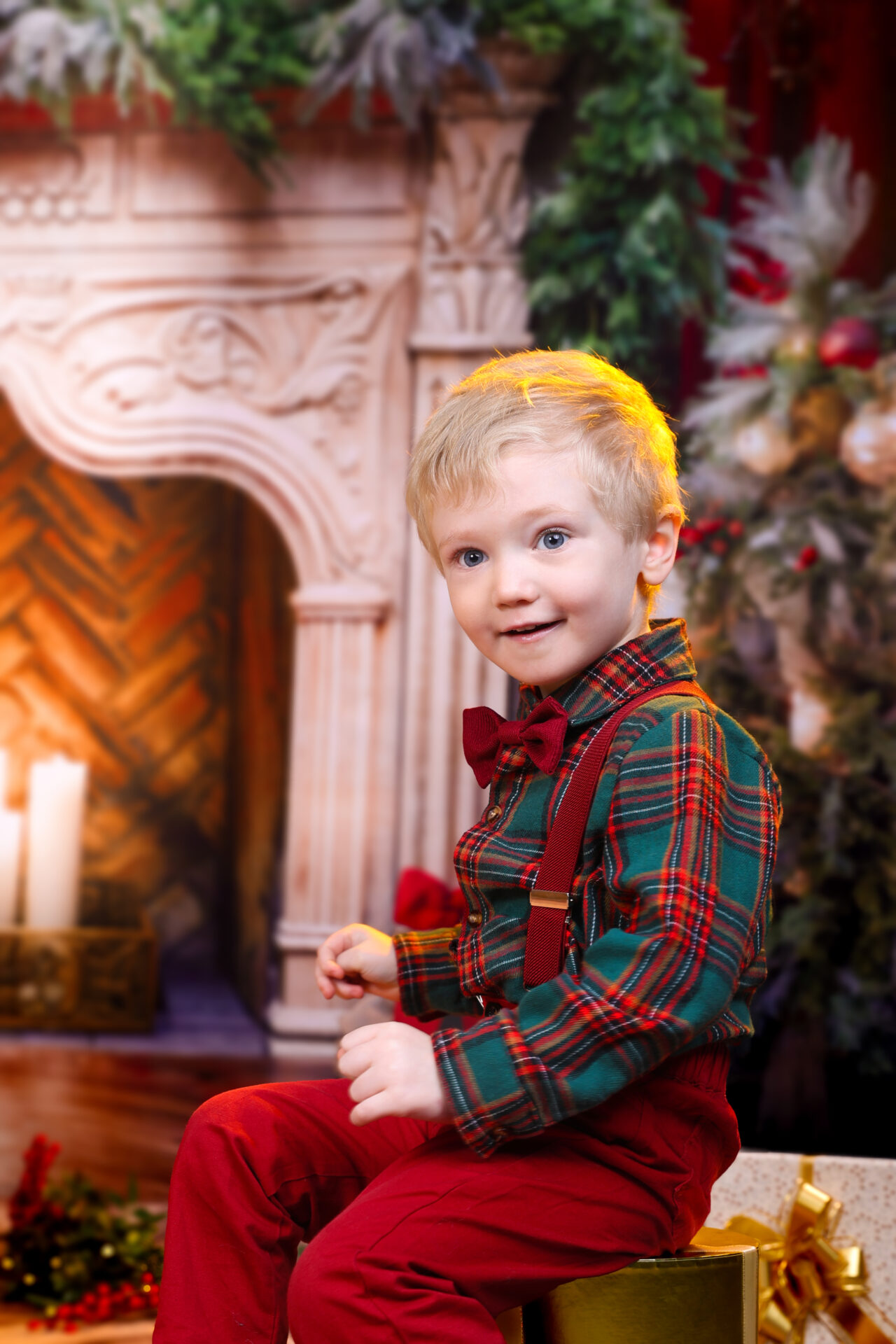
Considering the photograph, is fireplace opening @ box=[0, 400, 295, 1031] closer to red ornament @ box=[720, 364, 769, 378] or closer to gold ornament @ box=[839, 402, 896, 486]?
red ornament @ box=[720, 364, 769, 378]

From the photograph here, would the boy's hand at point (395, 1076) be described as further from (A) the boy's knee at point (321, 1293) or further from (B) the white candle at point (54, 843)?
(B) the white candle at point (54, 843)

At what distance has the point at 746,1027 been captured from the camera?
855 mm

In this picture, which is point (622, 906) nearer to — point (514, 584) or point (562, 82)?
point (514, 584)

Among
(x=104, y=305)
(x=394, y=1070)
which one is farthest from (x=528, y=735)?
(x=104, y=305)

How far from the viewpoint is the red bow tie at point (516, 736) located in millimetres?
868

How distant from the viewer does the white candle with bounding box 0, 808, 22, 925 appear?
8.14ft

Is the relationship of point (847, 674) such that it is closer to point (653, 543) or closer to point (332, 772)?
point (332, 772)

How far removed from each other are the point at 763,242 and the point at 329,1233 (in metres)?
1.76

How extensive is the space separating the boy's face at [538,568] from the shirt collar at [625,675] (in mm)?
12

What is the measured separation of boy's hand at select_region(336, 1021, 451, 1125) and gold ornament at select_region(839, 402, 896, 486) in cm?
144

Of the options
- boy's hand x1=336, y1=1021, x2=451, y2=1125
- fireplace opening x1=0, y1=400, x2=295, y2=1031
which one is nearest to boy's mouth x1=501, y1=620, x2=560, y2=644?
boy's hand x1=336, y1=1021, x2=451, y2=1125

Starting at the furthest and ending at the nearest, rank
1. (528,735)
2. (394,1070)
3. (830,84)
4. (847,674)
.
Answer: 1. (830,84)
2. (847,674)
3. (528,735)
4. (394,1070)

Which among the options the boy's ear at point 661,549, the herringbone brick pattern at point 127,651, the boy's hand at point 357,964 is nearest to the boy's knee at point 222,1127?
the boy's hand at point 357,964

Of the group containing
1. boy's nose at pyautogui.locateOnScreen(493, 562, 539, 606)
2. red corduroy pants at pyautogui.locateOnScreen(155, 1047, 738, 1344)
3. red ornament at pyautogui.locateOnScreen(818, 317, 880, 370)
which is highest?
red ornament at pyautogui.locateOnScreen(818, 317, 880, 370)
